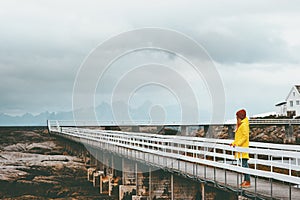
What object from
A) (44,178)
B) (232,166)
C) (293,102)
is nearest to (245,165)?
(232,166)

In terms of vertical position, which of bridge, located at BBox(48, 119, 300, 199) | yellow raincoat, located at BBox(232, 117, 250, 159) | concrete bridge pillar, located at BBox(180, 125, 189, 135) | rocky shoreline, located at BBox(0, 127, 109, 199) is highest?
concrete bridge pillar, located at BBox(180, 125, 189, 135)

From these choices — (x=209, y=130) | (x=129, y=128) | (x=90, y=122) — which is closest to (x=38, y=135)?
(x=90, y=122)

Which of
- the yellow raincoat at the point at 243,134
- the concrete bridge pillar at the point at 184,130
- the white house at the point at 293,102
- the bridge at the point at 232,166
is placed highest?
the white house at the point at 293,102

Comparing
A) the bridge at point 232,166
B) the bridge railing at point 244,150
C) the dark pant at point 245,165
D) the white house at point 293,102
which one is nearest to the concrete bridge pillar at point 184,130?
the white house at point 293,102

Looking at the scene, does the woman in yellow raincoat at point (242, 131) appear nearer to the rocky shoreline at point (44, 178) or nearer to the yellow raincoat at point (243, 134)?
the yellow raincoat at point (243, 134)

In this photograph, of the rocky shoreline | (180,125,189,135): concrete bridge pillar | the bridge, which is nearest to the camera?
the bridge

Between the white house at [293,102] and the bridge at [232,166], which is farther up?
the white house at [293,102]

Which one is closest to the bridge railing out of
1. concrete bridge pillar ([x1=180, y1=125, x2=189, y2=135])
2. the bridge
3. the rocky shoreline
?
the bridge

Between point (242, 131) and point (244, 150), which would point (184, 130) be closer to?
point (242, 131)

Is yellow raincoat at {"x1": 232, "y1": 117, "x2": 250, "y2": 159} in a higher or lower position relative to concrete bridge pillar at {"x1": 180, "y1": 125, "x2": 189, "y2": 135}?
lower

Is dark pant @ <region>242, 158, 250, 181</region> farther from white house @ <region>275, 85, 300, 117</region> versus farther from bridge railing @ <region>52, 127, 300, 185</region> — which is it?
white house @ <region>275, 85, 300, 117</region>

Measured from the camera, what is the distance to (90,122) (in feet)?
303

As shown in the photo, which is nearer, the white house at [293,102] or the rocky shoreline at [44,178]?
the rocky shoreline at [44,178]

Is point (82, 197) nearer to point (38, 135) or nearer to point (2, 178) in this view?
point (2, 178)
